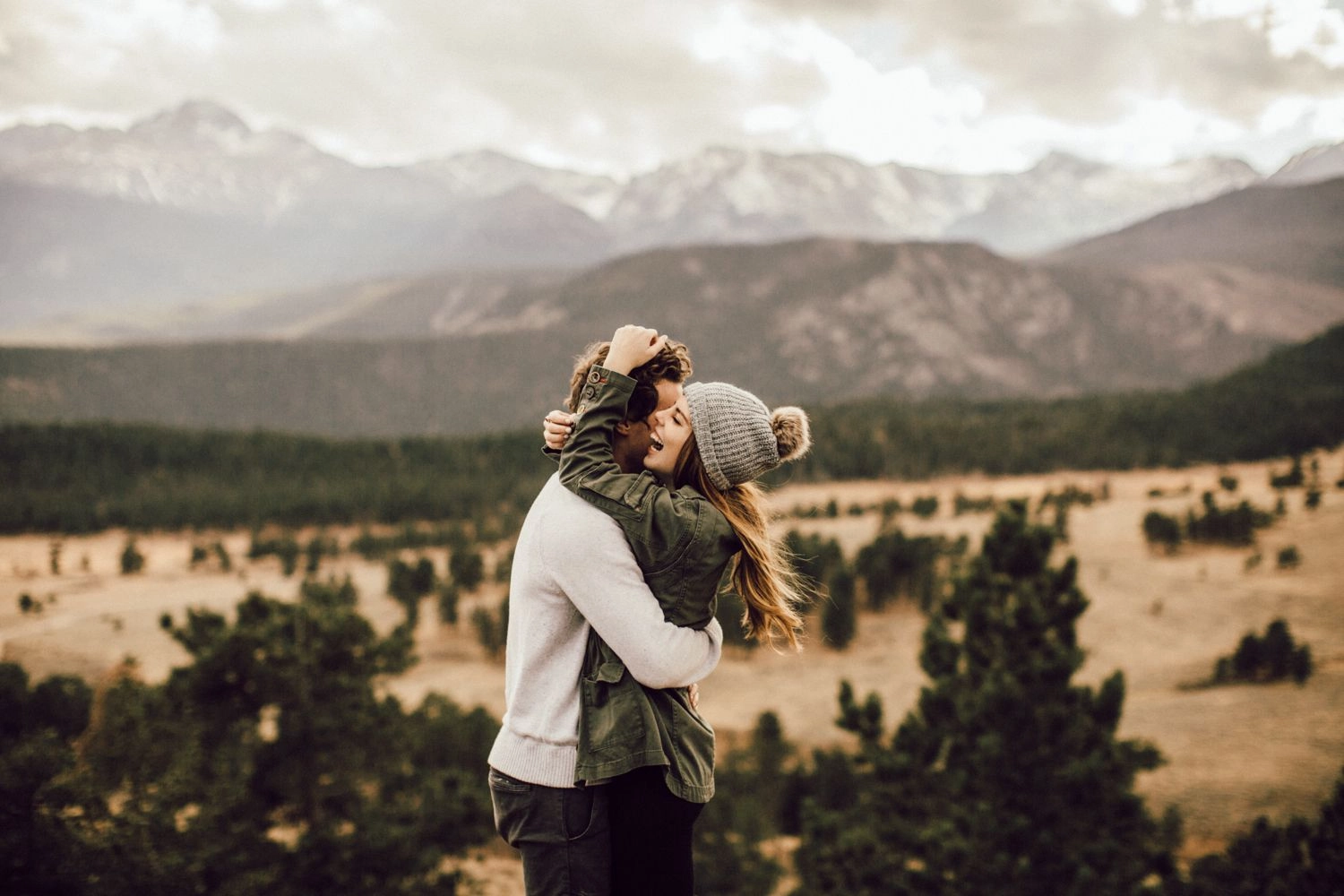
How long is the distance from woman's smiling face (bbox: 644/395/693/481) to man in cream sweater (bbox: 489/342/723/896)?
362 millimetres

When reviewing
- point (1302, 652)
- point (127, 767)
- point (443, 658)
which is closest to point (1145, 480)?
point (1302, 652)

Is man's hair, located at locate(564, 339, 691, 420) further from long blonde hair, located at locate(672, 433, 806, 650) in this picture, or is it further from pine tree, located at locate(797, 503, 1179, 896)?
pine tree, located at locate(797, 503, 1179, 896)

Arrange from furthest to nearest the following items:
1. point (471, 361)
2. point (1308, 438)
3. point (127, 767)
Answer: point (471, 361) → point (1308, 438) → point (127, 767)

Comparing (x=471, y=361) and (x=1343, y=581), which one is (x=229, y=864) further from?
(x=471, y=361)

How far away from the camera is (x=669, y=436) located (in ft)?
9.71

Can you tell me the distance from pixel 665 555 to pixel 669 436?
0.43 m

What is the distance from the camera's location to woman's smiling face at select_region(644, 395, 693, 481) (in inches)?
117

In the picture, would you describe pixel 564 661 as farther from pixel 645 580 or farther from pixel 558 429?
pixel 558 429

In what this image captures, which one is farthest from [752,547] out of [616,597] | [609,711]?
[609,711]

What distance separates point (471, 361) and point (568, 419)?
140922mm

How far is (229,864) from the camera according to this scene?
780 centimetres

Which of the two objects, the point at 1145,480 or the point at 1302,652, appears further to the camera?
the point at 1145,480

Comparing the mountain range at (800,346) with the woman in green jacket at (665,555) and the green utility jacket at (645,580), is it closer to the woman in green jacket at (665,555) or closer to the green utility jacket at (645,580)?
the woman in green jacket at (665,555)

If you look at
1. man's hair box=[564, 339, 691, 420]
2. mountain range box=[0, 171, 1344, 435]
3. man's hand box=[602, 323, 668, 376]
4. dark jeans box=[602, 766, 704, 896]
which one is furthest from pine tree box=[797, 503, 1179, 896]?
mountain range box=[0, 171, 1344, 435]
